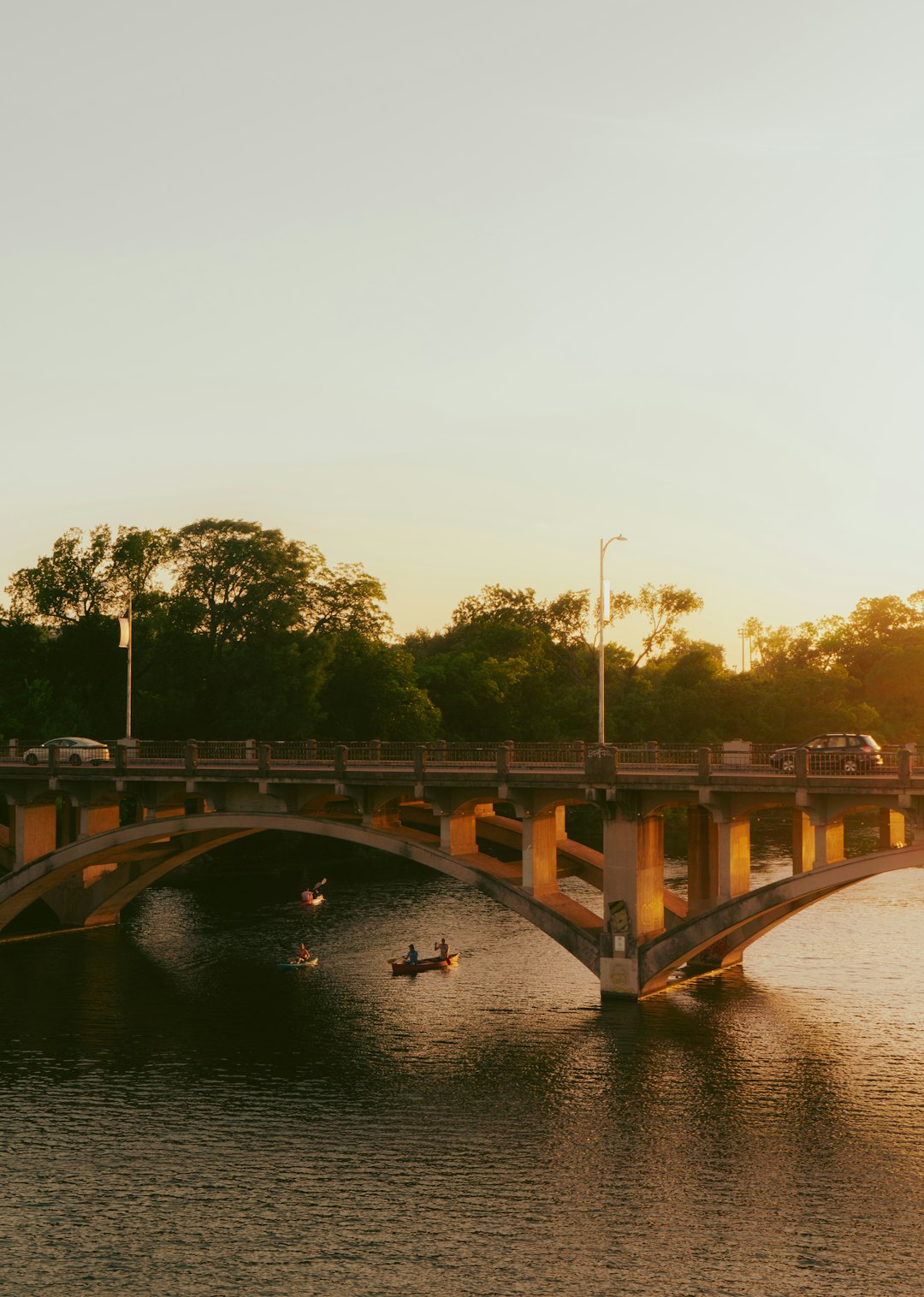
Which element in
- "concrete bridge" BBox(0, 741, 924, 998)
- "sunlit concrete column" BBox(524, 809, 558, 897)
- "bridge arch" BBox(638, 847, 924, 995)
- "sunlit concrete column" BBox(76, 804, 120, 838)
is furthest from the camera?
"sunlit concrete column" BBox(76, 804, 120, 838)

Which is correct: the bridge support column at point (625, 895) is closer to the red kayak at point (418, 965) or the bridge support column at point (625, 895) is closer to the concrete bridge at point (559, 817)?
the concrete bridge at point (559, 817)

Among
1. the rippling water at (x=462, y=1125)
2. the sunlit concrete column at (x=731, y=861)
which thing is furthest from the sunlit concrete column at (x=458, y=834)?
the sunlit concrete column at (x=731, y=861)

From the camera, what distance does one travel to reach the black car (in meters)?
46.3

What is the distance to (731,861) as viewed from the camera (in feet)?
163

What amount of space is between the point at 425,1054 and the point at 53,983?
21409mm

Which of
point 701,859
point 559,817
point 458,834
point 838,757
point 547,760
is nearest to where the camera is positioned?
point 838,757

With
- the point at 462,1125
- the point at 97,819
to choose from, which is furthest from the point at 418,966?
the point at 462,1125

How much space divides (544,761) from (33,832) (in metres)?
27.7

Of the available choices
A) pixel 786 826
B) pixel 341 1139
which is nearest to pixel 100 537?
pixel 786 826

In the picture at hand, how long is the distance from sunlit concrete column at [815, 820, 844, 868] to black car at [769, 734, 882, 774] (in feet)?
6.63

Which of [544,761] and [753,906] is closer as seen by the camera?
[753,906]

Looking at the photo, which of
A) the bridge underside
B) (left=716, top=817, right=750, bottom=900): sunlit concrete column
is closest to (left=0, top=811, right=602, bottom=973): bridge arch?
the bridge underside

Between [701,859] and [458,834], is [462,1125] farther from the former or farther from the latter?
[701,859]

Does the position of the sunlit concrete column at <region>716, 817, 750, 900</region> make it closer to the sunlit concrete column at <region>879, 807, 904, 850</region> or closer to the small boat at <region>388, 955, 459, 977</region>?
the sunlit concrete column at <region>879, 807, 904, 850</region>
